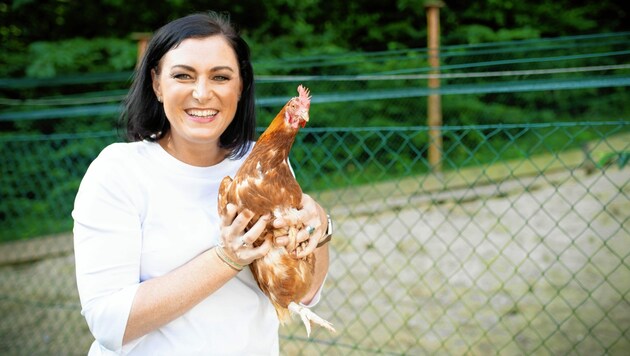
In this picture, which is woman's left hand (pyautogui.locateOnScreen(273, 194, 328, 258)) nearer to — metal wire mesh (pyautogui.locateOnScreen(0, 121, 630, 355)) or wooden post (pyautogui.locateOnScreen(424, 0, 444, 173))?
metal wire mesh (pyautogui.locateOnScreen(0, 121, 630, 355))

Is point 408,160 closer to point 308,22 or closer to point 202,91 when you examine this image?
point 308,22

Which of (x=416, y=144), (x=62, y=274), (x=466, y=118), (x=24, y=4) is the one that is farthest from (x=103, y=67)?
(x=466, y=118)

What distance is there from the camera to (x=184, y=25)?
1313 millimetres

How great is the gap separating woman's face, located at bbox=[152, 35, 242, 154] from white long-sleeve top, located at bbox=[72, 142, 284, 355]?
11 cm

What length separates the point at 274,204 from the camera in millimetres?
1339

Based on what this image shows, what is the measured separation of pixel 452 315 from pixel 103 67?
15.8 ft

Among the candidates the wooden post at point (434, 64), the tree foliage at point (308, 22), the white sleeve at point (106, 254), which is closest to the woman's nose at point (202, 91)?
the white sleeve at point (106, 254)

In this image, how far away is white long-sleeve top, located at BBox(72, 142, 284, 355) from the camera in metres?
1.20

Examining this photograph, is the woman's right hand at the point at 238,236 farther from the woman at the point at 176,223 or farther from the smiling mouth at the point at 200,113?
the smiling mouth at the point at 200,113

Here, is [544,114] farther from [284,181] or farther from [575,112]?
[284,181]

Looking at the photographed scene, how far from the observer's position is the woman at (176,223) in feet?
3.95

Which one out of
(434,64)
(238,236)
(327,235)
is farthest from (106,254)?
(434,64)

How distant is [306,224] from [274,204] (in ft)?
0.30

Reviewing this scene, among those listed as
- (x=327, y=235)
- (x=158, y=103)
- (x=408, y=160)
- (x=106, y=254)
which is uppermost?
(x=158, y=103)
